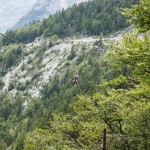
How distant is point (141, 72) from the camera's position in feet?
54.6

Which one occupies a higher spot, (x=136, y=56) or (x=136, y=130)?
(x=136, y=56)

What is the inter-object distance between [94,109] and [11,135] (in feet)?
465

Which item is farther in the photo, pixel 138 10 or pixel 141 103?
pixel 141 103

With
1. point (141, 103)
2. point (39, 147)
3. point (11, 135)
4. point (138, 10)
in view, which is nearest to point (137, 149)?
point (141, 103)

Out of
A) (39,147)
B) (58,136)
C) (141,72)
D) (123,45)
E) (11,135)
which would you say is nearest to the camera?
(141,72)

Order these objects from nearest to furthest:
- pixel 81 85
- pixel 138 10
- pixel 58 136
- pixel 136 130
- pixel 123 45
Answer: pixel 138 10 < pixel 123 45 < pixel 136 130 < pixel 58 136 < pixel 81 85

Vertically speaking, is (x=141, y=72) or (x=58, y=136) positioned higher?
(x=141, y=72)

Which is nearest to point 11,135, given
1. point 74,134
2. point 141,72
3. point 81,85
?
point 81,85

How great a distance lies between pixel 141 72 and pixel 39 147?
107 ft

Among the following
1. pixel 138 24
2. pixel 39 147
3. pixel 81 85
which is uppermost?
pixel 138 24

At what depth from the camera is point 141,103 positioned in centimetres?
2131

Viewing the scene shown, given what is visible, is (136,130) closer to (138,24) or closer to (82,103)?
(82,103)

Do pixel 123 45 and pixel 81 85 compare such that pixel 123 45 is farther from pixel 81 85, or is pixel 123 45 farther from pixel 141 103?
pixel 81 85

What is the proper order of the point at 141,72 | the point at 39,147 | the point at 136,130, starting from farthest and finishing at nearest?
the point at 39,147 < the point at 136,130 < the point at 141,72
